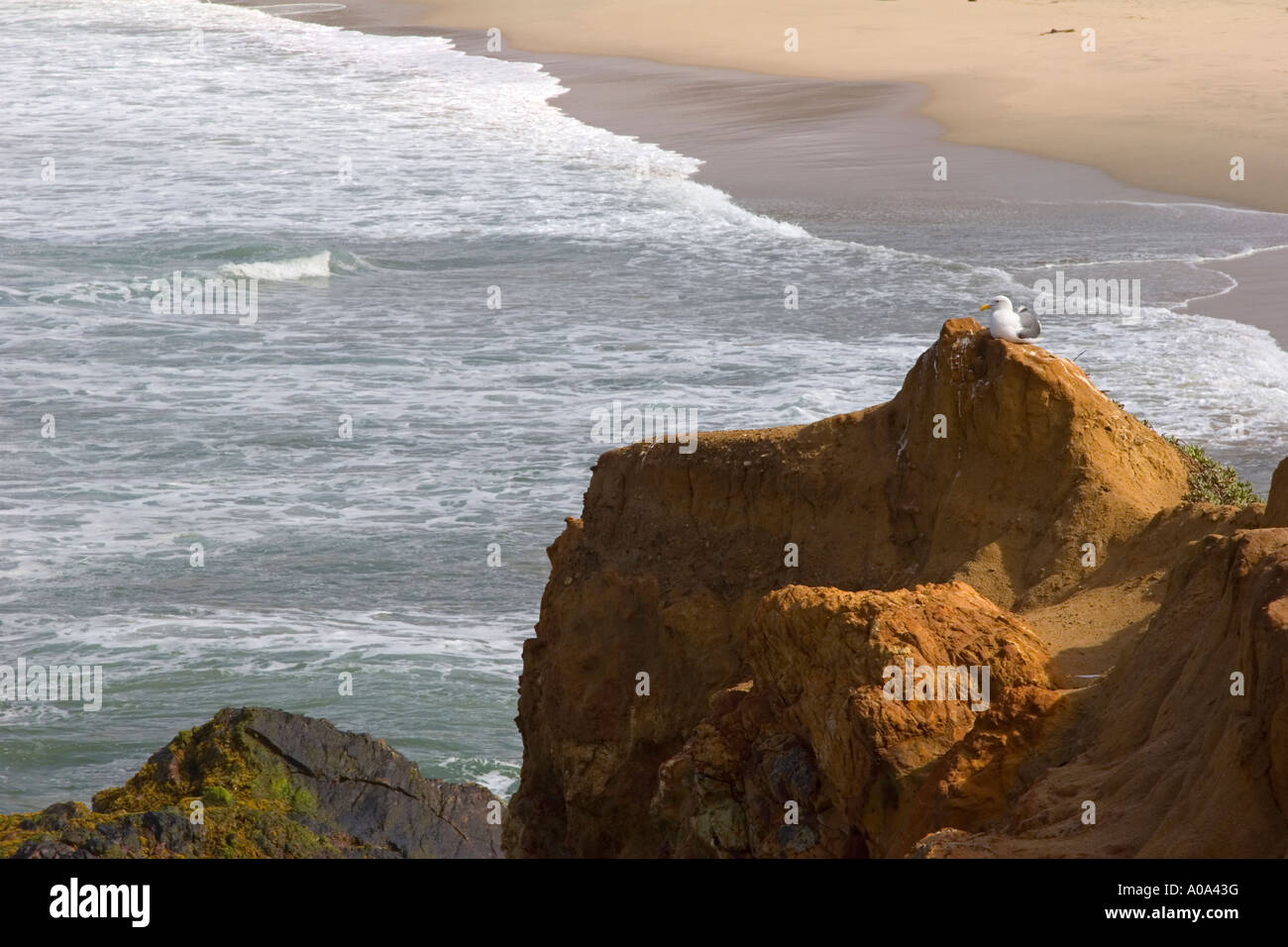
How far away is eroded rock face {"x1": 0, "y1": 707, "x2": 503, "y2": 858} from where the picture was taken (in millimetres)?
8000

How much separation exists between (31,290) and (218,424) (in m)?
7.30

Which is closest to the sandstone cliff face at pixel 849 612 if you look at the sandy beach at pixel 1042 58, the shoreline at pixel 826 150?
the shoreline at pixel 826 150

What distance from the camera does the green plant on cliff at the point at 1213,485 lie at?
26.7 ft

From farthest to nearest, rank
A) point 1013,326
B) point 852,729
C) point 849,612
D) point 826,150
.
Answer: point 826,150 < point 1013,326 < point 849,612 < point 852,729

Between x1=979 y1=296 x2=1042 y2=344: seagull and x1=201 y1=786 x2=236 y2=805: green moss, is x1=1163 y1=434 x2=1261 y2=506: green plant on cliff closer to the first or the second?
x1=979 y1=296 x2=1042 y2=344: seagull

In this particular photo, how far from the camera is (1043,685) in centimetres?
611

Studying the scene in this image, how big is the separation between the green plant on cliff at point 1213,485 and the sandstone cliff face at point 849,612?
4.0 inches

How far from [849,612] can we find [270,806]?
167 inches

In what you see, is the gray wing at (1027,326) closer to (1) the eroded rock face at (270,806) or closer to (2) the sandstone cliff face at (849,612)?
(2) the sandstone cliff face at (849,612)

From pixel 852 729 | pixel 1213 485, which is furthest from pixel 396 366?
pixel 852 729

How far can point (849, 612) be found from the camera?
20.7 feet

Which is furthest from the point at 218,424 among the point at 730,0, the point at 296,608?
the point at 730,0

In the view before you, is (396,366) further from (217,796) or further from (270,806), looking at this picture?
(217,796)

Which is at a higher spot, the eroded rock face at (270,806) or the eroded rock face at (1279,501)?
the eroded rock face at (1279,501)
